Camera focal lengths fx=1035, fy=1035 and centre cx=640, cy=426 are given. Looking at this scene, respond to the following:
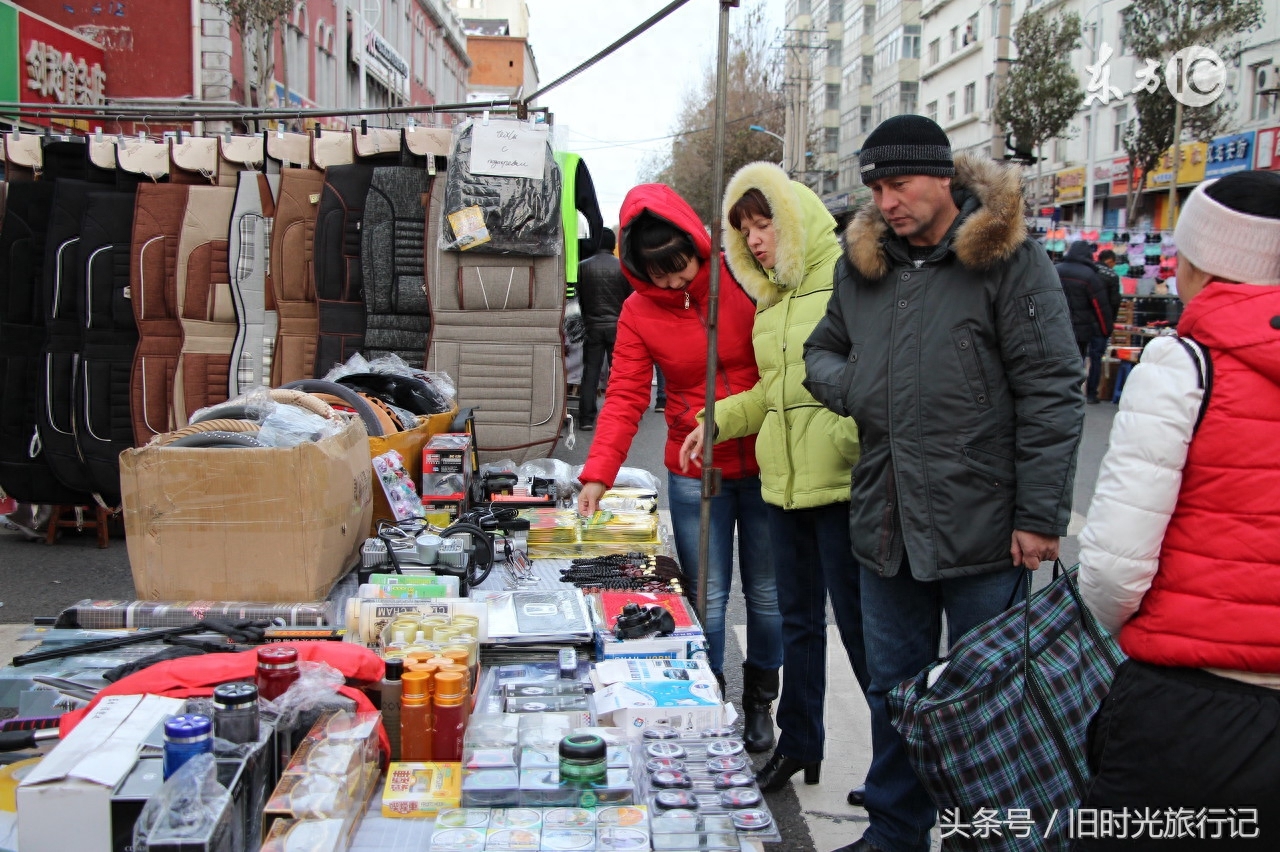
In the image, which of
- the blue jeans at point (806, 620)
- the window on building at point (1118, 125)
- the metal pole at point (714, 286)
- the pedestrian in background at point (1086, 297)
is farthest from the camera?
the window on building at point (1118, 125)

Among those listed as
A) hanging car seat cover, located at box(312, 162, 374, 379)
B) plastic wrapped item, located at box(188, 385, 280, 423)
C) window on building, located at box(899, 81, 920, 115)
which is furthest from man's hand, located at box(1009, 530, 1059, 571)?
window on building, located at box(899, 81, 920, 115)

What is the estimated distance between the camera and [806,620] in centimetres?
304

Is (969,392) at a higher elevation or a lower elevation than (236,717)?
higher

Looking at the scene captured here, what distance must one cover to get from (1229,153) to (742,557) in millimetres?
25330

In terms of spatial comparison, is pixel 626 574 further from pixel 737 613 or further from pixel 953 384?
pixel 737 613

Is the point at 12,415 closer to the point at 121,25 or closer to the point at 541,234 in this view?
the point at 541,234

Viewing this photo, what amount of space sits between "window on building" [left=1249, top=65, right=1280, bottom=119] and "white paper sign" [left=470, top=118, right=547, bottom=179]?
22563mm

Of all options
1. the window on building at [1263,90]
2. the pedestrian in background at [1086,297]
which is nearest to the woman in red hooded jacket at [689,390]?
the pedestrian in background at [1086,297]

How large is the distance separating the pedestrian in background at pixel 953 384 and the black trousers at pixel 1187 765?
569 mm

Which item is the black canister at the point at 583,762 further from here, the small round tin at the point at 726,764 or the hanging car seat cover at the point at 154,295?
the hanging car seat cover at the point at 154,295

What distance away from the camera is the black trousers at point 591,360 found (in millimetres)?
9602

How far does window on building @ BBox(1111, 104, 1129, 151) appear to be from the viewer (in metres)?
29.3

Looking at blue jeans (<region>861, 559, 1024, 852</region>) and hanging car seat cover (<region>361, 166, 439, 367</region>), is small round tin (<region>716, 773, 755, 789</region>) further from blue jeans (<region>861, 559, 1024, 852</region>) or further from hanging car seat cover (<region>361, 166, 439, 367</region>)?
hanging car seat cover (<region>361, 166, 439, 367</region>)
